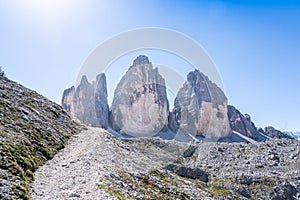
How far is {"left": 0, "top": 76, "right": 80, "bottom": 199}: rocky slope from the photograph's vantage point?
72.8 feet

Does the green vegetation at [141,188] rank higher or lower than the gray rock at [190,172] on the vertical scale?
lower

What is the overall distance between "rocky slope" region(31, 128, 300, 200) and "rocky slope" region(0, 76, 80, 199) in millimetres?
1441

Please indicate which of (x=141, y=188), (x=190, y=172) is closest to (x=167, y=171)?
(x=141, y=188)

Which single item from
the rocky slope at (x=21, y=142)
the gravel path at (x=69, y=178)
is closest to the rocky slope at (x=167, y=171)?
the gravel path at (x=69, y=178)

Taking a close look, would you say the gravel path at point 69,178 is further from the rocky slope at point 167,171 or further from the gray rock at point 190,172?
the gray rock at point 190,172

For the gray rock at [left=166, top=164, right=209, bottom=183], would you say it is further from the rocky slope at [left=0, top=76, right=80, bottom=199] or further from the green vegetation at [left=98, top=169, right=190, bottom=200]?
the green vegetation at [left=98, top=169, right=190, bottom=200]

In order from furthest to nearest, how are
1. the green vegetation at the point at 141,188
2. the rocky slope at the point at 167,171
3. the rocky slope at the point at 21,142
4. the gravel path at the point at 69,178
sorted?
the rocky slope at the point at 167,171 → the green vegetation at the point at 141,188 → the gravel path at the point at 69,178 → the rocky slope at the point at 21,142

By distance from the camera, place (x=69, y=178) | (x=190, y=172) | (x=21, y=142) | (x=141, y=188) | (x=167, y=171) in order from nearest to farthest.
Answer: (x=69, y=178)
(x=141, y=188)
(x=21, y=142)
(x=167, y=171)
(x=190, y=172)

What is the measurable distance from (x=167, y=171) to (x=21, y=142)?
30.0 meters

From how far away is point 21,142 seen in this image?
1261 inches

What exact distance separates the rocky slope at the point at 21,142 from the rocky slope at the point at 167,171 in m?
1.44

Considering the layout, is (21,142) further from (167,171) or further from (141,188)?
(167,171)

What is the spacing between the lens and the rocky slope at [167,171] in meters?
26.1

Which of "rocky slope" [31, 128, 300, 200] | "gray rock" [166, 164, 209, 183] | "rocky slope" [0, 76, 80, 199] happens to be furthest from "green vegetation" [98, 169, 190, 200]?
"gray rock" [166, 164, 209, 183]
